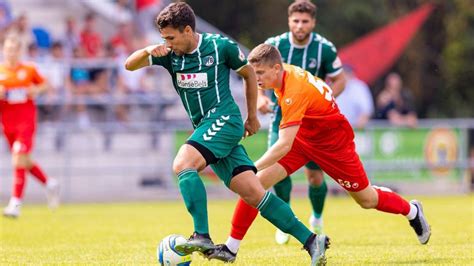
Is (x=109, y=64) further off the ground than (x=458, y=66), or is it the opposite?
(x=109, y=64)

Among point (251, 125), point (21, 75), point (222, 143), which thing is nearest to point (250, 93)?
point (251, 125)

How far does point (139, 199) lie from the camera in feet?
63.2

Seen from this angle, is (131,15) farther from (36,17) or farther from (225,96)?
(225,96)

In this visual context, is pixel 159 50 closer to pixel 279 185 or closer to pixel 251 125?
pixel 251 125

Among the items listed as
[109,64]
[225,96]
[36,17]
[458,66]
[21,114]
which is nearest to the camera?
[225,96]

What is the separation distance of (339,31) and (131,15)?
23.2 feet

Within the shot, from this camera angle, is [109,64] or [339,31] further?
[339,31]

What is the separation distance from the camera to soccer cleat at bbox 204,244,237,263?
7.30m

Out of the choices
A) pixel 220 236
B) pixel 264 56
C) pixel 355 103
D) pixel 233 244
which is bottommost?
pixel 355 103

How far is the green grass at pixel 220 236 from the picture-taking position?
8.53 meters

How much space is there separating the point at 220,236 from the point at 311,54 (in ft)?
6.94

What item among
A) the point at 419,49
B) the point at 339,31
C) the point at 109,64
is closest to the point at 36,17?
the point at 109,64

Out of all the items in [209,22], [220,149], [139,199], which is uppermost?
[220,149]

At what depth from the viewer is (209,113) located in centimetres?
774
